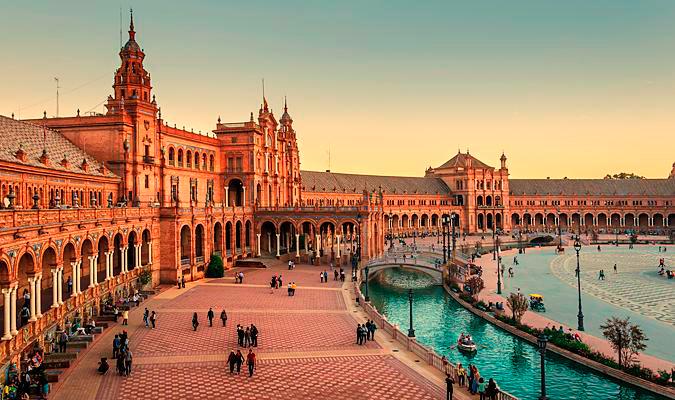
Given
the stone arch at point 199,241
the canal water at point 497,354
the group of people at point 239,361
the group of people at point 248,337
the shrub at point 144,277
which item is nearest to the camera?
the group of people at point 239,361

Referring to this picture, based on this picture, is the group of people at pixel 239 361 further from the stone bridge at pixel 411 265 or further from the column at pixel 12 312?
the stone bridge at pixel 411 265

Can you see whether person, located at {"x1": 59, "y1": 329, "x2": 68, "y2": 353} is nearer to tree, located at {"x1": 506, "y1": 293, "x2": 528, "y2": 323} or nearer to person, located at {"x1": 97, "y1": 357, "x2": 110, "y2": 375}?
person, located at {"x1": 97, "y1": 357, "x2": 110, "y2": 375}

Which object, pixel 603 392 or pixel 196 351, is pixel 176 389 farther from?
pixel 603 392

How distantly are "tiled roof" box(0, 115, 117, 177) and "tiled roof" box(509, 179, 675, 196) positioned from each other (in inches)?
4569

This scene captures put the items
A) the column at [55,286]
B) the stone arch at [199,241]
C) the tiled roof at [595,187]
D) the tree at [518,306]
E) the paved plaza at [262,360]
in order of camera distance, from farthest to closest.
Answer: the tiled roof at [595,187] → the stone arch at [199,241] → the tree at [518,306] → the column at [55,286] → the paved plaza at [262,360]

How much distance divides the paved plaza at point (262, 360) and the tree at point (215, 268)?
12.7 metres

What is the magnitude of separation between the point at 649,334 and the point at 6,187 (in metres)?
46.1

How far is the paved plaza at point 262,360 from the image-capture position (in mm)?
23750

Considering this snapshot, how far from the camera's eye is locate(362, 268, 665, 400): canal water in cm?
2780

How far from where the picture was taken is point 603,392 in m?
27.5

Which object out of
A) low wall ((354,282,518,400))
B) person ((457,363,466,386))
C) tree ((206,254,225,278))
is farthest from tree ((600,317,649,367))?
tree ((206,254,225,278))

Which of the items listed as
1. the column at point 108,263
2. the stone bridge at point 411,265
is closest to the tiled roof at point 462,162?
the stone bridge at point 411,265

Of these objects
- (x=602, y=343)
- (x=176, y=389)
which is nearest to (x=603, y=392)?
(x=602, y=343)

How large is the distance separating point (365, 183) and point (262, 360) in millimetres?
103425
